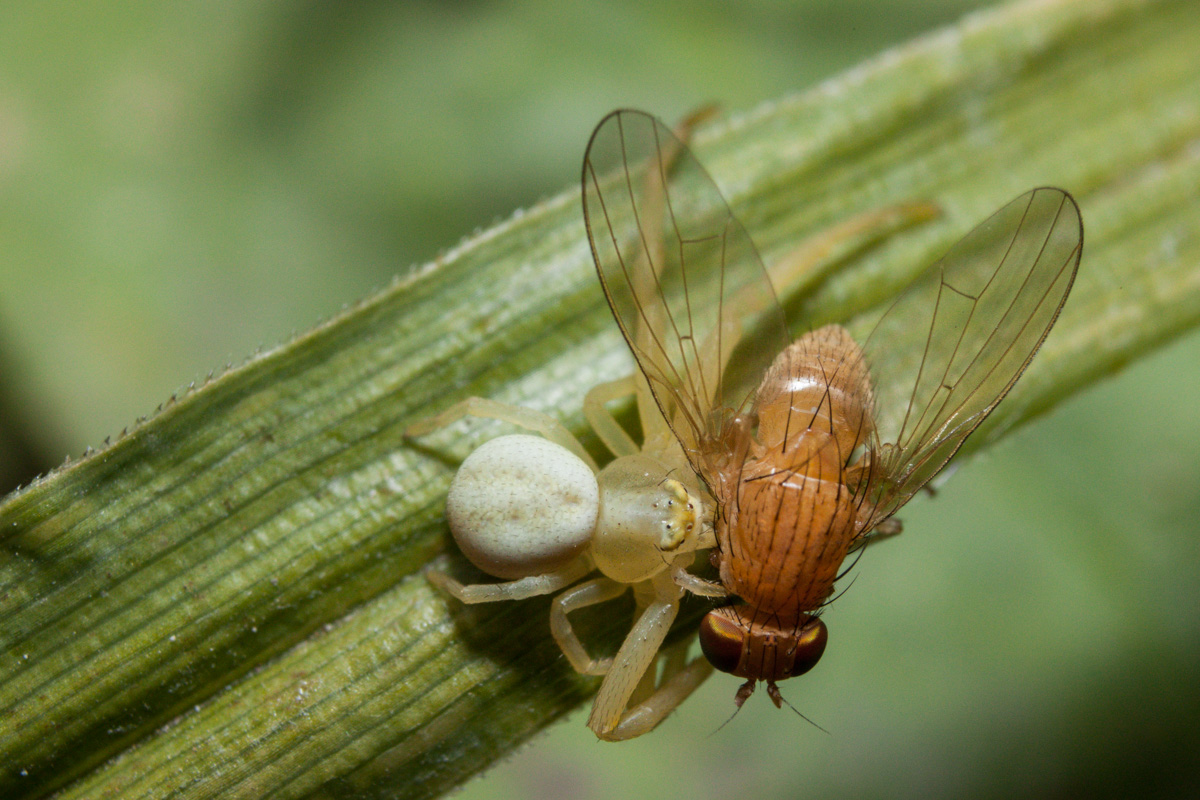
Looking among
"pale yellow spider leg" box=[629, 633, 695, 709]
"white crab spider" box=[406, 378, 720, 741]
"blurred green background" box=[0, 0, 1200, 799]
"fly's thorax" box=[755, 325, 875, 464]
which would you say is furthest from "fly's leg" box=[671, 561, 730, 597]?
"blurred green background" box=[0, 0, 1200, 799]

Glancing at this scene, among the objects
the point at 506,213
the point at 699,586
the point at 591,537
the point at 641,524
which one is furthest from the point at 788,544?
the point at 506,213

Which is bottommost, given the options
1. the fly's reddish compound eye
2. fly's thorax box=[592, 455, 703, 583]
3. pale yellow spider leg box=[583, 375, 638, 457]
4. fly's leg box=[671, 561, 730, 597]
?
the fly's reddish compound eye

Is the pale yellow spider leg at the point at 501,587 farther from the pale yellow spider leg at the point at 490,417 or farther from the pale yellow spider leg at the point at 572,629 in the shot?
the pale yellow spider leg at the point at 490,417

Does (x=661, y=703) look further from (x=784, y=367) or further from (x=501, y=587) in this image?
(x=784, y=367)

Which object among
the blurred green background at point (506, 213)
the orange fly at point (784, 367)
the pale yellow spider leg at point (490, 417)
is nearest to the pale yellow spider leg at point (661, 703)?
the orange fly at point (784, 367)

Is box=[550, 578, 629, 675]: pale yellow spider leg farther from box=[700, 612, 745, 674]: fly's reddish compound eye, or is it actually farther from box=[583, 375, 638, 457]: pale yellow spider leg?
box=[583, 375, 638, 457]: pale yellow spider leg
